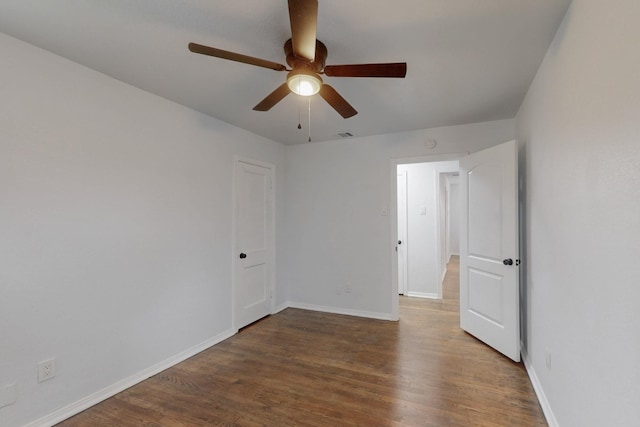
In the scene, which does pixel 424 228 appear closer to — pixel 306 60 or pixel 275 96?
pixel 275 96

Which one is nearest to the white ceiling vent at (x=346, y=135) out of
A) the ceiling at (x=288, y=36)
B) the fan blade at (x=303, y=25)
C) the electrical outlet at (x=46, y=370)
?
the ceiling at (x=288, y=36)

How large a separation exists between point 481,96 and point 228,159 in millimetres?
2682

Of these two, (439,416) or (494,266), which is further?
(494,266)

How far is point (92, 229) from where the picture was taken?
2.16 metres

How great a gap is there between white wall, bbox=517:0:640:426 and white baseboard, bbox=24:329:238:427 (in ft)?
9.63

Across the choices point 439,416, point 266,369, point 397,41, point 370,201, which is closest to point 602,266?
point 439,416

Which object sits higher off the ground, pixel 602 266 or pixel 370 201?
pixel 370 201

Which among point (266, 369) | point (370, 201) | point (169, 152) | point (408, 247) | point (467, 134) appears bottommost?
point (266, 369)

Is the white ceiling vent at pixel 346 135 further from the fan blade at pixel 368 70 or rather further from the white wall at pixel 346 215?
the fan blade at pixel 368 70

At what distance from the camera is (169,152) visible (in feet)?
8.95


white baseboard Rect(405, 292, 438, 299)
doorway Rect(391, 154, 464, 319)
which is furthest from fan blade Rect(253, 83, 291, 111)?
white baseboard Rect(405, 292, 438, 299)

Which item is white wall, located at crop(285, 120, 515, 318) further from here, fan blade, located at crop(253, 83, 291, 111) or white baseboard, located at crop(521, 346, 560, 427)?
fan blade, located at crop(253, 83, 291, 111)

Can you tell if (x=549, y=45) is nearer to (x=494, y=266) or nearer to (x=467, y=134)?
(x=467, y=134)

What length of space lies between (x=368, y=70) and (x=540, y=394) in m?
2.53
